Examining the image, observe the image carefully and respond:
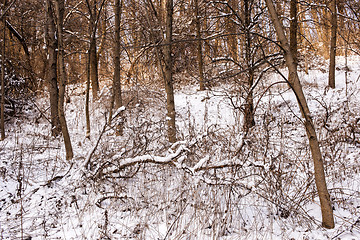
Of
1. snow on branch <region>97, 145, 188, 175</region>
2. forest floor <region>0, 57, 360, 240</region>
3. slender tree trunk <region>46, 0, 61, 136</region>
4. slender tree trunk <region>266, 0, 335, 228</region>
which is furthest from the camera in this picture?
slender tree trunk <region>46, 0, 61, 136</region>

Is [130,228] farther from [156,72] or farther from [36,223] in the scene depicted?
[156,72]

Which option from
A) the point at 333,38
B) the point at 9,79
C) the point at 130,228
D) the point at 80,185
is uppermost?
the point at 333,38

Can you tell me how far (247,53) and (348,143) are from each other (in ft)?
11.8

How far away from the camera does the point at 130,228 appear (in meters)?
2.88

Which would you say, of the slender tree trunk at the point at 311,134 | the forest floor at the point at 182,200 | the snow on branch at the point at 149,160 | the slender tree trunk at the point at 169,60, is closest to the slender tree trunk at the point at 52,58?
the forest floor at the point at 182,200

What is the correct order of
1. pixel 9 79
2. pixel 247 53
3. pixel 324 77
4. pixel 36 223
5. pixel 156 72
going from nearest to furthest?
1. pixel 36 223
2. pixel 247 53
3. pixel 9 79
4. pixel 324 77
5. pixel 156 72

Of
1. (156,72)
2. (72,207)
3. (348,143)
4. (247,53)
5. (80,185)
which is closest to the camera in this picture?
(72,207)

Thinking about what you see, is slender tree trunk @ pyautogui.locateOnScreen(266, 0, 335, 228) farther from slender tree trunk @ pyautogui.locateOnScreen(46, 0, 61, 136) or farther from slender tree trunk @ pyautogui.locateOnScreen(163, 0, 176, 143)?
slender tree trunk @ pyautogui.locateOnScreen(46, 0, 61, 136)

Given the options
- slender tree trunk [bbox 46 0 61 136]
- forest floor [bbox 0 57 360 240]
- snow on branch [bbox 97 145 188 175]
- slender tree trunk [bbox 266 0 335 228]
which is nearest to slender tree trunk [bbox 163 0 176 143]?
forest floor [bbox 0 57 360 240]

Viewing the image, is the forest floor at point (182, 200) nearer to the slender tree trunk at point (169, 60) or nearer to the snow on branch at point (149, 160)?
the snow on branch at point (149, 160)

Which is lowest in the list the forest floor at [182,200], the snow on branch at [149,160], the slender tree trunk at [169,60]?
the forest floor at [182,200]

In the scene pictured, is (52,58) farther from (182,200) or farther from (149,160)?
(182,200)

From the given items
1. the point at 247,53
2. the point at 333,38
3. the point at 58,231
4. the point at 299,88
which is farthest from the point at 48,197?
the point at 333,38

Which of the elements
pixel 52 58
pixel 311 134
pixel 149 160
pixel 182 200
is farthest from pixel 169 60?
pixel 311 134
